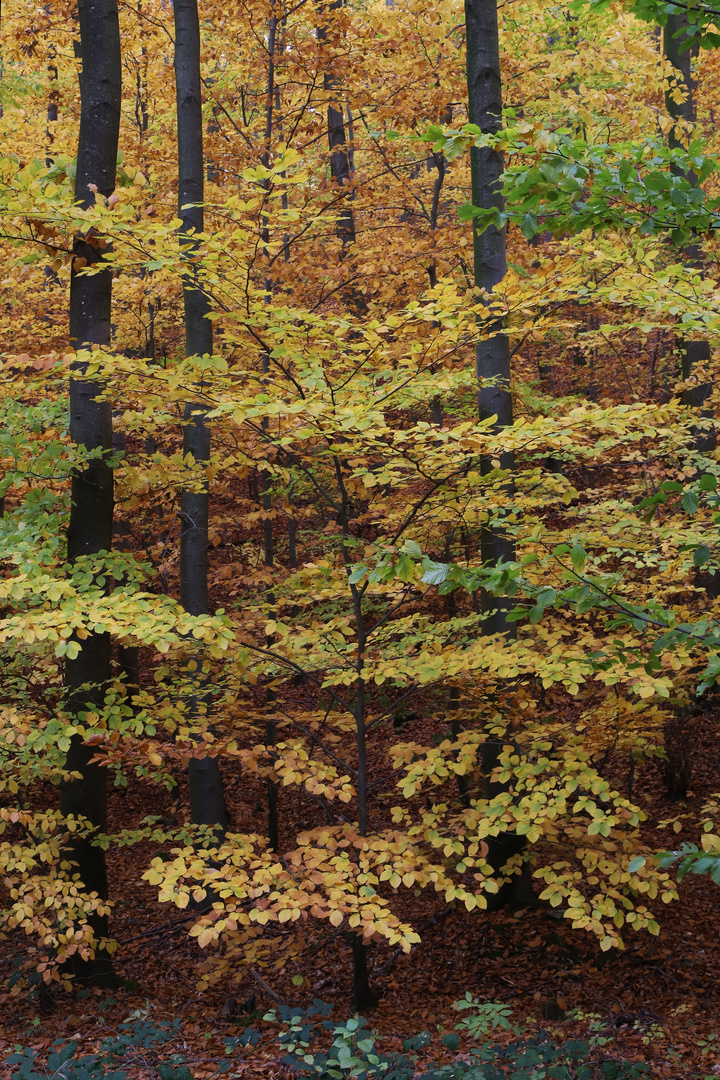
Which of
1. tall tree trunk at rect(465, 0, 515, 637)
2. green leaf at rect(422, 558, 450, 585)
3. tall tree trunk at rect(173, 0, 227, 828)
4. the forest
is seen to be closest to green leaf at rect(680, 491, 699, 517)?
the forest

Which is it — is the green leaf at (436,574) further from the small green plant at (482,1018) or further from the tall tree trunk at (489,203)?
the tall tree trunk at (489,203)

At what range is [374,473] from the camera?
4.19 m

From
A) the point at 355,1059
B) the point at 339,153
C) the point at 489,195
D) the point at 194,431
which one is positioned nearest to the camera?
the point at 355,1059

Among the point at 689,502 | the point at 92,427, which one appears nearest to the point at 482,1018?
the point at 689,502

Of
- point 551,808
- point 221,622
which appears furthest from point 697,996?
point 221,622

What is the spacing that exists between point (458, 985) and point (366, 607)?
3.38m

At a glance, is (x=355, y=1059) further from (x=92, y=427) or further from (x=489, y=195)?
(x=489, y=195)

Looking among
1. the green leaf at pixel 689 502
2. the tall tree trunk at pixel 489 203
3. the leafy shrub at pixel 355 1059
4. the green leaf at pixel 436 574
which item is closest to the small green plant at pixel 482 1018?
the leafy shrub at pixel 355 1059

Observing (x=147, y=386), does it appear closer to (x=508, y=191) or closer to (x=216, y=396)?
(x=216, y=396)

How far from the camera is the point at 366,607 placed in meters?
7.94

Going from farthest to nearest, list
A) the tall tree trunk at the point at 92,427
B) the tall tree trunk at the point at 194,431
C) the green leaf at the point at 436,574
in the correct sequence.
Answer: the tall tree trunk at the point at 194,431 < the tall tree trunk at the point at 92,427 < the green leaf at the point at 436,574

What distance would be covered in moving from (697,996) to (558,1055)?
87.2 inches

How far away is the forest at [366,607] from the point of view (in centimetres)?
385

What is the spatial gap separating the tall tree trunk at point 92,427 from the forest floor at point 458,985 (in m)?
0.74
